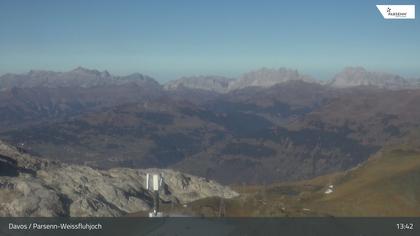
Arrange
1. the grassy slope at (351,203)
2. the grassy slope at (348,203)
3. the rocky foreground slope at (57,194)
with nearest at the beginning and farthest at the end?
the grassy slope at (348,203)
the grassy slope at (351,203)
the rocky foreground slope at (57,194)

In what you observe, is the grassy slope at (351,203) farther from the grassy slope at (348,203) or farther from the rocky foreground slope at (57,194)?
the rocky foreground slope at (57,194)

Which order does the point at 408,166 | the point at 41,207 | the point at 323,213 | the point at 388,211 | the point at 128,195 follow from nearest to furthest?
1. the point at 323,213
2. the point at 388,211
3. the point at 41,207
4. the point at 408,166
5. the point at 128,195

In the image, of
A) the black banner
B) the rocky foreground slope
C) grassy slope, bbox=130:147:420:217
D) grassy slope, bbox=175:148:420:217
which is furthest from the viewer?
the rocky foreground slope

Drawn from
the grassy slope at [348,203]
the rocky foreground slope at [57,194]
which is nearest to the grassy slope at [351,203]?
the grassy slope at [348,203]

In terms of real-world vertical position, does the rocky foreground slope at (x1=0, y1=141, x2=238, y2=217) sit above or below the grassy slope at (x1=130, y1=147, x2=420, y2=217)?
below

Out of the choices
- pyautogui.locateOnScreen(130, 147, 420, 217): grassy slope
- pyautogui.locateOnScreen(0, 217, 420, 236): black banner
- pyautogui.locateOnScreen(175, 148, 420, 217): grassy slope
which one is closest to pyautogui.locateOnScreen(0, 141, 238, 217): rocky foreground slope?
pyautogui.locateOnScreen(130, 147, 420, 217): grassy slope

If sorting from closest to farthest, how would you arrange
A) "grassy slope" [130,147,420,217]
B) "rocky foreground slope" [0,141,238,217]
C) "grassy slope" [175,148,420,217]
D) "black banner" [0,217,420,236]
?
"black banner" [0,217,420,236], "grassy slope" [130,147,420,217], "grassy slope" [175,148,420,217], "rocky foreground slope" [0,141,238,217]

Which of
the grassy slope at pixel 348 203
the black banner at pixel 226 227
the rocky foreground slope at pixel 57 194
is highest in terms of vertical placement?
the black banner at pixel 226 227

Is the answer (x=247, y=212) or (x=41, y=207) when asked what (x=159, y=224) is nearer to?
(x=247, y=212)

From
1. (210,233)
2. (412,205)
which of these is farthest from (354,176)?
(210,233)

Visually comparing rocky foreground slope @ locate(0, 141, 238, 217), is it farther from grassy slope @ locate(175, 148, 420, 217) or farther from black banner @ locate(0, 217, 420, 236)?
black banner @ locate(0, 217, 420, 236)

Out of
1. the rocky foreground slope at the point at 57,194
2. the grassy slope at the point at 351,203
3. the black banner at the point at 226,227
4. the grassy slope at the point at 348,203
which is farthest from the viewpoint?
the rocky foreground slope at the point at 57,194
